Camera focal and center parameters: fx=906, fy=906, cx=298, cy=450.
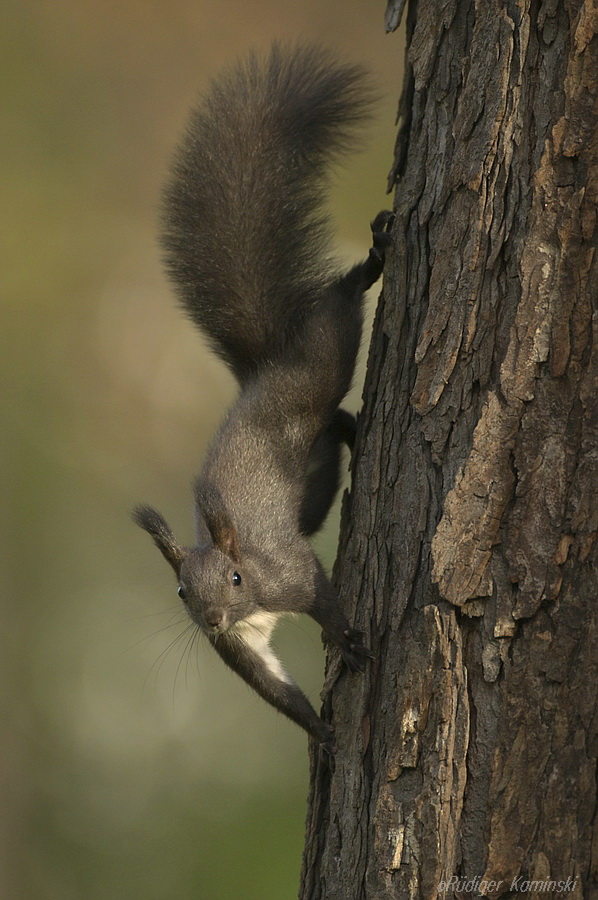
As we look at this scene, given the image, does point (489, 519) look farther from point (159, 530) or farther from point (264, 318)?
point (264, 318)

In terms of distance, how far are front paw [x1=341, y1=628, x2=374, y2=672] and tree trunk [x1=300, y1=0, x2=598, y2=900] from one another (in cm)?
3

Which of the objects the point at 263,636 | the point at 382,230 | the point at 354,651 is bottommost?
the point at 263,636

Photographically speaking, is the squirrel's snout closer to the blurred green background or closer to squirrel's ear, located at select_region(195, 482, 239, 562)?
squirrel's ear, located at select_region(195, 482, 239, 562)

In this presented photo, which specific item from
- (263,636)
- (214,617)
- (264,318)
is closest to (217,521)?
(214,617)

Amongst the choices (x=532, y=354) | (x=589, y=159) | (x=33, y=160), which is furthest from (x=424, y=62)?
(x=33, y=160)

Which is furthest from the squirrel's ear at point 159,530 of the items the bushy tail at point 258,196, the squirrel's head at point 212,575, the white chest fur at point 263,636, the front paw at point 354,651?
the front paw at point 354,651

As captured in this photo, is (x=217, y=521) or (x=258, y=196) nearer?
(x=217, y=521)

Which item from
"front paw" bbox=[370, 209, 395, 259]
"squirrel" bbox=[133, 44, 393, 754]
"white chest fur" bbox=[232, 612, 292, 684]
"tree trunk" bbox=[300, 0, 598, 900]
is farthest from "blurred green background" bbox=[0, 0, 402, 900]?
"tree trunk" bbox=[300, 0, 598, 900]

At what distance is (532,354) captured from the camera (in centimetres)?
164

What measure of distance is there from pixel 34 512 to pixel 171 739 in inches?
70.8

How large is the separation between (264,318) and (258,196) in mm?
352

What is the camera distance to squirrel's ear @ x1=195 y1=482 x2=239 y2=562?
242cm

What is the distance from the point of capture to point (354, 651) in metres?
1.89

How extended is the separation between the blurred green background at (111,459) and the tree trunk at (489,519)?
3.92 metres
